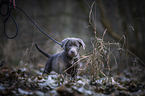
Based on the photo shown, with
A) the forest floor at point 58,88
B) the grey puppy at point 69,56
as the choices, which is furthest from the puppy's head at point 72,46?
the forest floor at point 58,88

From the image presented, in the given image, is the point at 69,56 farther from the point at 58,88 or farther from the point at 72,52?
the point at 58,88

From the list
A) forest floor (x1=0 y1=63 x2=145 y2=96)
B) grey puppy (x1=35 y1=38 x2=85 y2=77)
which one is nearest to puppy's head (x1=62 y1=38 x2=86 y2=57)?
grey puppy (x1=35 y1=38 x2=85 y2=77)

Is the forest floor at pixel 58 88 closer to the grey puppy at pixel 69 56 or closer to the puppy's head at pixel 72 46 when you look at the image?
the grey puppy at pixel 69 56

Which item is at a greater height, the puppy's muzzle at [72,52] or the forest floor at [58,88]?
the puppy's muzzle at [72,52]

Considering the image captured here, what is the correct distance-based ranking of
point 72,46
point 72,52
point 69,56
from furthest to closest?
point 69,56 → point 72,46 → point 72,52

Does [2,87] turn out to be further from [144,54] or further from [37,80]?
[144,54]

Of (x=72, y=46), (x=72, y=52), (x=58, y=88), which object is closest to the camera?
(x=58, y=88)

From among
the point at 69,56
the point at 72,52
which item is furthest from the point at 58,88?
the point at 69,56

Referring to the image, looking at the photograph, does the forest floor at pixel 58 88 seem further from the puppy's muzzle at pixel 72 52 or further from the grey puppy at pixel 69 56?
the puppy's muzzle at pixel 72 52

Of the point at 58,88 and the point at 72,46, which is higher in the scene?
the point at 72,46

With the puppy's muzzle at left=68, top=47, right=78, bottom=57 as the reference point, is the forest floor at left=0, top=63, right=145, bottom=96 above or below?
below

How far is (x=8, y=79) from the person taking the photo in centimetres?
269

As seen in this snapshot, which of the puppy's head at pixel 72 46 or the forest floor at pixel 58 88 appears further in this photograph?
the puppy's head at pixel 72 46

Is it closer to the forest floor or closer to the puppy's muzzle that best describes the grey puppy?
the puppy's muzzle
